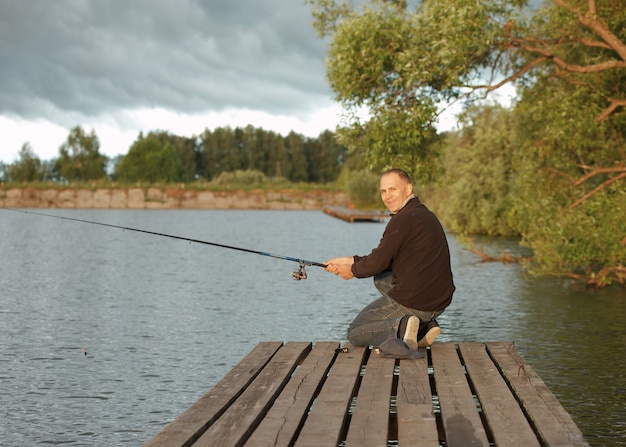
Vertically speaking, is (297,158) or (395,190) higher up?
(297,158)

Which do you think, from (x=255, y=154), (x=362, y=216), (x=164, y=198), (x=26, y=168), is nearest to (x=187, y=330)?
(x=362, y=216)

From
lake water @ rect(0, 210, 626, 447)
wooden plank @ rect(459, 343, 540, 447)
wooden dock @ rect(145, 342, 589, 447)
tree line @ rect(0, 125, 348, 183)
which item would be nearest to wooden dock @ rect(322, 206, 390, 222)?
lake water @ rect(0, 210, 626, 447)

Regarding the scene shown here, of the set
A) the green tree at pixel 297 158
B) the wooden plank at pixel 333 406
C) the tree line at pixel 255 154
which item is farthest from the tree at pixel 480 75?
the green tree at pixel 297 158

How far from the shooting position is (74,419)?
8812 mm

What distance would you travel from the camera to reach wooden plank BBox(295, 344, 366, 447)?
4.82 metres

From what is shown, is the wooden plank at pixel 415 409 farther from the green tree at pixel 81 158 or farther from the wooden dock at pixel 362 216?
the green tree at pixel 81 158

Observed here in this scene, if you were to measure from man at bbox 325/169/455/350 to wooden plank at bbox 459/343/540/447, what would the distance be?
52cm

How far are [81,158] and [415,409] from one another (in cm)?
11600

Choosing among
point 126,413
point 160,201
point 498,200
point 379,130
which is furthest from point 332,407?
point 160,201

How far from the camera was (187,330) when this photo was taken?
14719mm

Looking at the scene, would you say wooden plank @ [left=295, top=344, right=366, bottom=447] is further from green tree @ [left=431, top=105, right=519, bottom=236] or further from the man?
green tree @ [left=431, top=105, right=519, bottom=236]

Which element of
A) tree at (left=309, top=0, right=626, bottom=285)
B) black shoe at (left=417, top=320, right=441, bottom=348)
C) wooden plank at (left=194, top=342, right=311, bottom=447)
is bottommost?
wooden plank at (left=194, top=342, right=311, bottom=447)

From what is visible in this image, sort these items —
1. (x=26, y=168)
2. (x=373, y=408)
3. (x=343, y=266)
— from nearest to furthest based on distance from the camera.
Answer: (x=373, y=408), (x=343, y=266), (x=26, y=168)

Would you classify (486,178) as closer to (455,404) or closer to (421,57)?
(421,57)
